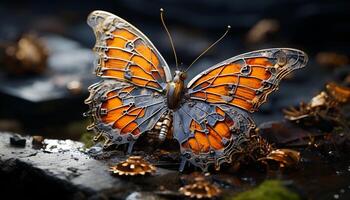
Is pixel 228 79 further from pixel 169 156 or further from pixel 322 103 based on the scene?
pixel 322 103

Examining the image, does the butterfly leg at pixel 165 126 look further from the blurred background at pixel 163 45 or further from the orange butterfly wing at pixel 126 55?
the blurred background at pixel 163 45

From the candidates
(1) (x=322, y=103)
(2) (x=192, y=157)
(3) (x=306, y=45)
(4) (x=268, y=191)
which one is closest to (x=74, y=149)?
(2) (x=192, y=157)

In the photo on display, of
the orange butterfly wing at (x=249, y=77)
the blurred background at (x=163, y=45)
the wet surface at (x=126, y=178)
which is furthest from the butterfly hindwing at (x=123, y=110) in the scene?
the blurred background at (x=163, y=45)

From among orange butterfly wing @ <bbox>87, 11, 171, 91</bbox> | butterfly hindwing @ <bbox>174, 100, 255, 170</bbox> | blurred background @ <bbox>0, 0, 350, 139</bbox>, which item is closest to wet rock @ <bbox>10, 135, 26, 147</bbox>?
orange butterfly wing @ <bbox>87, 11, 171, 91</bbox>

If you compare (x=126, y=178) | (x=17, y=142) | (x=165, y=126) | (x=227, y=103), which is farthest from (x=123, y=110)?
(x=17, y=142)

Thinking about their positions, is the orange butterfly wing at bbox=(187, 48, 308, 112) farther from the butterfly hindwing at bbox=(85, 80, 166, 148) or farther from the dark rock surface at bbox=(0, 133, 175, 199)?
the dark rock surface at bbox=(0, 133, 175, 199)

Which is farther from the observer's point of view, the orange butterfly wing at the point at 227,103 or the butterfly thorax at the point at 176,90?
the butterfly thorax at the point at 176,90

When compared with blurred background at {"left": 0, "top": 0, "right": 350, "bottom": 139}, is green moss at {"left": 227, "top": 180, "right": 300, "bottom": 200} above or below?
below
